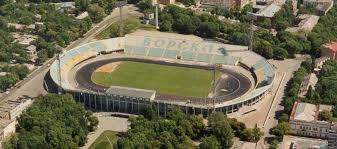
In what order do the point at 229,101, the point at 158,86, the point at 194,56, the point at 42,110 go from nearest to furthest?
the point at 42,110, the point at 229,101, the point at 158,86, the point at 194,56

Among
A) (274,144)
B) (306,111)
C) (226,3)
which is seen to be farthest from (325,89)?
(226,3)

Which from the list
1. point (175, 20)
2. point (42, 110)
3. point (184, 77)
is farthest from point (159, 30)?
point (42, 110)

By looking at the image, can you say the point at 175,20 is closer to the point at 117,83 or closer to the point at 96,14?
the point at 96,14

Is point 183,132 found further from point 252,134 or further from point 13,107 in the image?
point 13,107

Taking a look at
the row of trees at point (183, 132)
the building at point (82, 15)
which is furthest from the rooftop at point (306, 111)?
the building at point (82, 15)

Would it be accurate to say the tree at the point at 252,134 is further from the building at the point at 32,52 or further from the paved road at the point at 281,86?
the building at the point at 32,52
